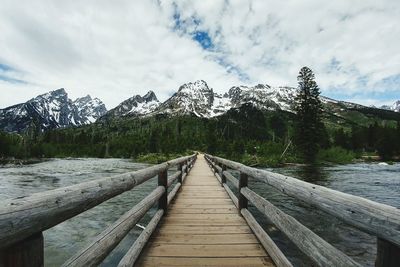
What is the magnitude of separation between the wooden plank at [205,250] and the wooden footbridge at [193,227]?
1cm

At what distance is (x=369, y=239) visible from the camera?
8.34 metres

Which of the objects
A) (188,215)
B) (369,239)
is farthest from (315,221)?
(188,215)

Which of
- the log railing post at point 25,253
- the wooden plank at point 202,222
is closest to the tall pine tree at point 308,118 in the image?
the wooden plank at point 202,222

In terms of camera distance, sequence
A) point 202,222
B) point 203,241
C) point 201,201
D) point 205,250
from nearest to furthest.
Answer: point 205,250 < point 203,241 < point 202,222 < point 201,201

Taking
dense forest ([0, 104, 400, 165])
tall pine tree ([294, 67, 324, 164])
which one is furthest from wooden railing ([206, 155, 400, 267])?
tall pine tree ([294, 67, 324, 164])

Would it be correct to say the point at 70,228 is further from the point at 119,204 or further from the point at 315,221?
the point at 315,221

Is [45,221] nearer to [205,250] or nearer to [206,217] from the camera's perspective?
[205,250]

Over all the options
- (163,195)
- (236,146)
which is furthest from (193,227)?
(236,146)

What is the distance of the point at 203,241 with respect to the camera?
4496 mm

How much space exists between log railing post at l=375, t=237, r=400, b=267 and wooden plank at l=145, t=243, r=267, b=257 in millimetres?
2467

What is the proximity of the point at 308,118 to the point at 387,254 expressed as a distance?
46.1m

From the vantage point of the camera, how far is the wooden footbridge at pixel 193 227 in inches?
61.7

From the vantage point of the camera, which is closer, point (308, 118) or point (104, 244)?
point (104, 244)

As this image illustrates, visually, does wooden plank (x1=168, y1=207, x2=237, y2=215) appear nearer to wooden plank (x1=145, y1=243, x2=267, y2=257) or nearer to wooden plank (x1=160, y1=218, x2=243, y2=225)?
wooden plank (x1=160, y1=218, x2=243, y2=225)
